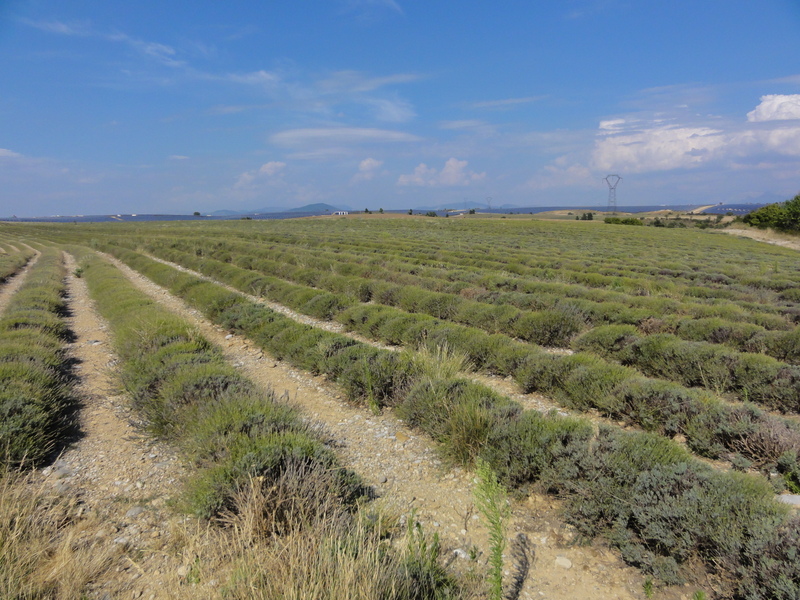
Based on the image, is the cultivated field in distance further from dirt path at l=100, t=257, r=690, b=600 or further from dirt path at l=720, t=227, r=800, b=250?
dirt path at l=720, t=227, r=800, b=250

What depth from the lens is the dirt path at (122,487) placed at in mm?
3334

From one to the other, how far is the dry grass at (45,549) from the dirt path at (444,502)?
2520 millimetres

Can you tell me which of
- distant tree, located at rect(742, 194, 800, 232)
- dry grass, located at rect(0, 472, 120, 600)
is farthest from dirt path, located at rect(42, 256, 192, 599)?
distant tree, located at rect(742, 194, 800, 232)

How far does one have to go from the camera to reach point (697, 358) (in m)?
7.34

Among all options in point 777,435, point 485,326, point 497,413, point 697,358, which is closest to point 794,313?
point 697,358

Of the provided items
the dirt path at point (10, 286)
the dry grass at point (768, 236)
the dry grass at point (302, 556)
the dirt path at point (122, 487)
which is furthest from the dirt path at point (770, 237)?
the dirt path at point (10, 286)

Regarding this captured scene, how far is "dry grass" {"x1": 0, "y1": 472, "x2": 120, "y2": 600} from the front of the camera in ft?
9.66

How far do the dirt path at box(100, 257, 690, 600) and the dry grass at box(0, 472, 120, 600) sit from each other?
2.52 metres

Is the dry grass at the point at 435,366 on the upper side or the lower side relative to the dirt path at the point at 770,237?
upper

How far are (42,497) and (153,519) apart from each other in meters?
1.09

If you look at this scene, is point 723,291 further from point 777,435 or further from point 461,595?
point 461,595

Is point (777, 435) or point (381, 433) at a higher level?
point (777, 435)

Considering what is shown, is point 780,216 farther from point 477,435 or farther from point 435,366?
point 477,435

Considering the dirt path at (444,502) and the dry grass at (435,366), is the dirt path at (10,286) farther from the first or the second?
the dry grass at (435,366)
